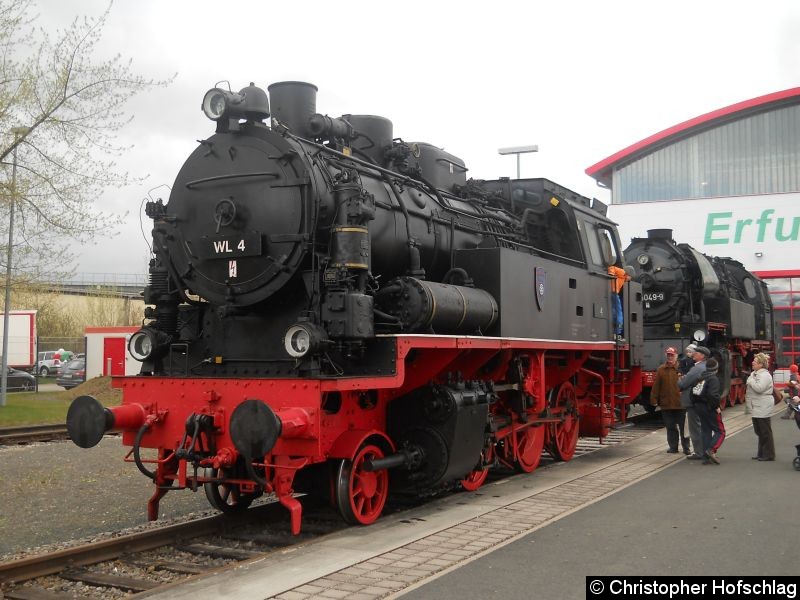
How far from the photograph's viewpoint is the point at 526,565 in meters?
5.60

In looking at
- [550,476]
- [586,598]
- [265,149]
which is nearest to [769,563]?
[586,598]

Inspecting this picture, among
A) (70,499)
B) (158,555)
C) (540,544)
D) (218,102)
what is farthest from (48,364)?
(540,544)

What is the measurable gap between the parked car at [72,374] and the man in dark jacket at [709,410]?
78.3 ft

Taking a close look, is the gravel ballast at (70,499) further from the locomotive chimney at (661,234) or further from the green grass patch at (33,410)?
the locomotive chimney at (661,234)

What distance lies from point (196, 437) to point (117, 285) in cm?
5234

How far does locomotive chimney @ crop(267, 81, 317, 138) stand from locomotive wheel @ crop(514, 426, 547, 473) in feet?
15.3

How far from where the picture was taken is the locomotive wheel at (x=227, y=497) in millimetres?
7606

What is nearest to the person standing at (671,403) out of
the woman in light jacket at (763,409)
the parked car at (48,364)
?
the woman in light jacket at (763,409)

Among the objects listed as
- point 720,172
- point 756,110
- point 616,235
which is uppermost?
point 756,110

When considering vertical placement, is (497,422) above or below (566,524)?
above

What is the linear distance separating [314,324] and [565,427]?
5716 millimetres

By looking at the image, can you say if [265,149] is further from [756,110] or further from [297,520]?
[756,110]

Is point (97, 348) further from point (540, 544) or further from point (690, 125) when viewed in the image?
point (690, 125)

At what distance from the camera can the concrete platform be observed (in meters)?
5.23
